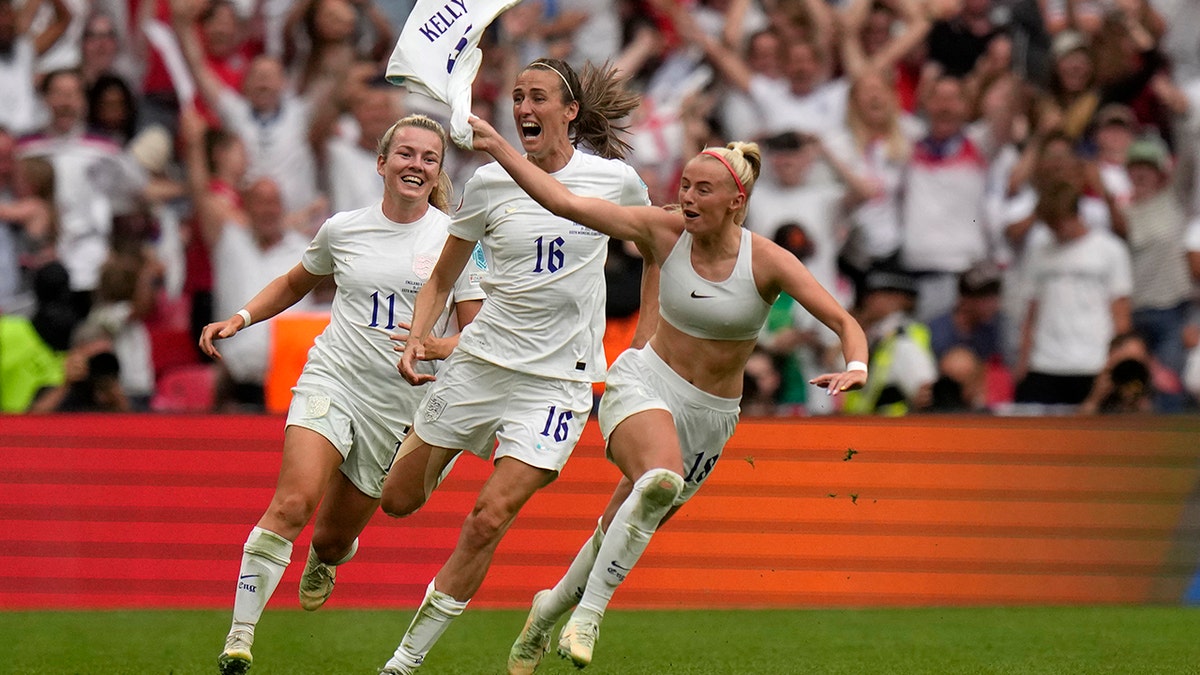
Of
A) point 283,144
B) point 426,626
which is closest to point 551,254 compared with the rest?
point 426,626

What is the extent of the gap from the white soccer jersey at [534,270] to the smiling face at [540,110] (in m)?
0.14

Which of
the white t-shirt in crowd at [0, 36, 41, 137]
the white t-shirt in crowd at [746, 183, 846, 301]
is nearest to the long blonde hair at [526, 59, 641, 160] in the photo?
the white t-shirt in crowd at [746, 183, 846, 301]

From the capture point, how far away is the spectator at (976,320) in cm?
1181

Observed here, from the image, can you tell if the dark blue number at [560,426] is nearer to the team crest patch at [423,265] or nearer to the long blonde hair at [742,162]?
the team crest patch at [423,265]

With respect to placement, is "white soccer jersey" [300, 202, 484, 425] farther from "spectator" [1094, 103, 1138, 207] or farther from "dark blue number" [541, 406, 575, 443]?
"spectator" [1094, 103, 1138, 207]

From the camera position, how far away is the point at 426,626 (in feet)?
23.0

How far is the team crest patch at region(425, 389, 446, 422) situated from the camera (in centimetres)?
741

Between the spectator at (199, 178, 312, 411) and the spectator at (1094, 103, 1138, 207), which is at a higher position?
the spectator at (199, 178, 312, 411)

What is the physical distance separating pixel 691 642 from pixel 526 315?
8.61 feet

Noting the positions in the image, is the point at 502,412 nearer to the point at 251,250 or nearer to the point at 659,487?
the point at 659,487

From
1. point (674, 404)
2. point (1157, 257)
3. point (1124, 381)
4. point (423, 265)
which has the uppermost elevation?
point (423, 265)

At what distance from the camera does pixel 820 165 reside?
1243 centimetres

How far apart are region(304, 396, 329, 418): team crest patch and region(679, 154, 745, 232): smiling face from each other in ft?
6.11

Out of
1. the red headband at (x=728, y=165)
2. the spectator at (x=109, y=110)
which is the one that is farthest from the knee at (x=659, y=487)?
the spectator at (x=109, y=110)
